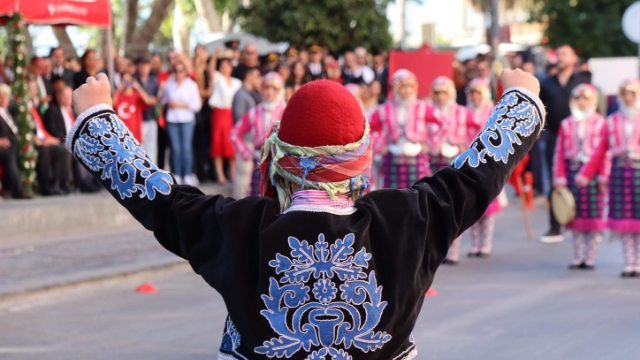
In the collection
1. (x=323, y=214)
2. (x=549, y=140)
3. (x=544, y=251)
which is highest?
(x=323, y=214)

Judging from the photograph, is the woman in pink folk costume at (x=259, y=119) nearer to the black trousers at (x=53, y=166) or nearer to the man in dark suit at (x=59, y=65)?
the black trousers at (x=53, y=166)

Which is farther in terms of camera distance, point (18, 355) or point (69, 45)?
point (69, 45)

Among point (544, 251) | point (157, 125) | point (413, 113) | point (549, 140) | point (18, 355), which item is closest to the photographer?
point (18, 355)

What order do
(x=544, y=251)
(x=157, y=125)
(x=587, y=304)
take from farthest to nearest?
(x=157, y=125)
(x=544, y=251)
(x=587, y=304)

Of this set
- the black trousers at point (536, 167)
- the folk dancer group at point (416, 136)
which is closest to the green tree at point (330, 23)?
the black trousers at point (536, 167)

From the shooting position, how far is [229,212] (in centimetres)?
278

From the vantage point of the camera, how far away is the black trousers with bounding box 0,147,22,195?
1288 cm

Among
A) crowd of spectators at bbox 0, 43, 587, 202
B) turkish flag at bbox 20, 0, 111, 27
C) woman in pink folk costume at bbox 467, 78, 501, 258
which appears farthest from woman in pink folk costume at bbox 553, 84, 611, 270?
turkish flag at bbox 20, 0, 111, 27

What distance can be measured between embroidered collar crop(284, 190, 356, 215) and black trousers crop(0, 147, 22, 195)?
1074 centimetres

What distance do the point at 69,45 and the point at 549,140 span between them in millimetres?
10314

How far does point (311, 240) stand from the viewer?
107 inches

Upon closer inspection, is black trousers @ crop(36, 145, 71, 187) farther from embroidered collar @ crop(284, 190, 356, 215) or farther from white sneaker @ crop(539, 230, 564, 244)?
embroidered collar @ crop(284, 190, 356, 215)

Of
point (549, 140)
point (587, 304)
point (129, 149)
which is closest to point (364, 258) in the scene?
point (129, 149)

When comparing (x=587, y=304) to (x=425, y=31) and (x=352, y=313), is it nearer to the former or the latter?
(x=352, y=313)
